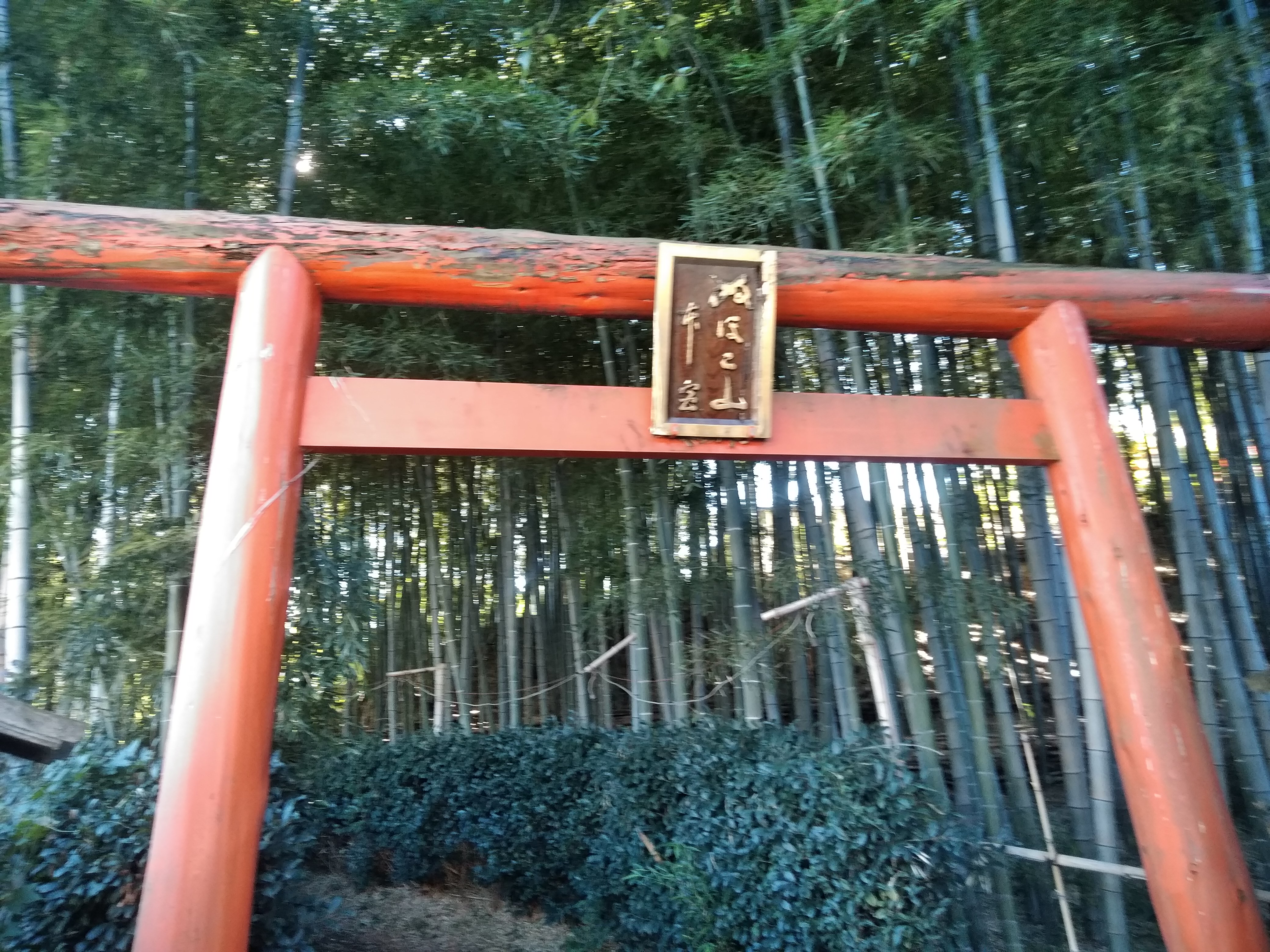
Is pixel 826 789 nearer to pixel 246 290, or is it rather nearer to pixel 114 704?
pixel 246 290

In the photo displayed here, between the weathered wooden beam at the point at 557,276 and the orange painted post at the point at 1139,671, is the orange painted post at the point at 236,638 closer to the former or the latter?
the weathered wooden beam at the point at 557,276

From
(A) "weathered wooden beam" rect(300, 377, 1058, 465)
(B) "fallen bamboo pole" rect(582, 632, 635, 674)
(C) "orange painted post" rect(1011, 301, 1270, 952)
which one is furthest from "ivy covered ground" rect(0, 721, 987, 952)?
(A) "weathered wooden beam" rect(300, 377, 1058, 465)

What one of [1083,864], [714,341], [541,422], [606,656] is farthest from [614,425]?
[606,656]

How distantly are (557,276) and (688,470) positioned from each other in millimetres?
1970

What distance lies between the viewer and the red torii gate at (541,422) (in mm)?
1630

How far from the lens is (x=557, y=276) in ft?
6.67

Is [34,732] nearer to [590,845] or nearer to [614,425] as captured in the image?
[614,425]

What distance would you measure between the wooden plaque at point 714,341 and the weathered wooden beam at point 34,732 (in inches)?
64.9

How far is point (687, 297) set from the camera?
2.09 metres

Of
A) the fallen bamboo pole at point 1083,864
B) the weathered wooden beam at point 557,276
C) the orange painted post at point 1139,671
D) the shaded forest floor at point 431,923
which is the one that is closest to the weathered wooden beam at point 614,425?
the orange painted post at point 1139,671

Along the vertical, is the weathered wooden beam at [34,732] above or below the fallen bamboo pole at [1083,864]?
above

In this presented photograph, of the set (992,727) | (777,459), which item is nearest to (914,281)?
(777,459)

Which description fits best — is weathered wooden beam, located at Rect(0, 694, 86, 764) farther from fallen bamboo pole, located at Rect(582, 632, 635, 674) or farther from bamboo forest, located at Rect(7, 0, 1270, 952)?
fallen bamboo pole, located at Rect(582, 632, 635, 674)

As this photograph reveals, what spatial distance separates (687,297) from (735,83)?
5.58 ft
